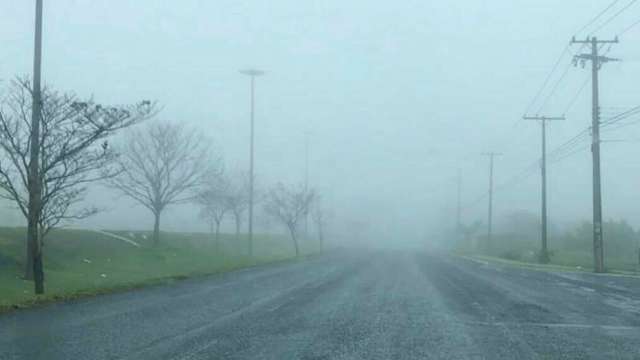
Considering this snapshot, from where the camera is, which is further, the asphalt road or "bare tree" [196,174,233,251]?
"bare tree" [196,174,233,251]

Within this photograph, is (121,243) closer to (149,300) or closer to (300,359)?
(149,300)

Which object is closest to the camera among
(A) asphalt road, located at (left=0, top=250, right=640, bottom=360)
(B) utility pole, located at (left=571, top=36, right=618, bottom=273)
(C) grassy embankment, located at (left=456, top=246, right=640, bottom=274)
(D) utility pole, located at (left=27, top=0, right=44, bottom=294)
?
(A) asphalt road, located at (left=0, top=250, right=640, bottom=360)

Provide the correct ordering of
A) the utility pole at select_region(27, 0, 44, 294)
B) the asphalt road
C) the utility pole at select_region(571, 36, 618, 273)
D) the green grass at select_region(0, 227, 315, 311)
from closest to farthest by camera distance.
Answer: the asphalt road
the utility pole at select_region(27, 0, 44, 294)
the green grass at select_region(0, 227, 315, 311)
the utility pole at select_region(571, 36, 618, 273)

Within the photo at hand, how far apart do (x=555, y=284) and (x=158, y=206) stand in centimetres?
2544

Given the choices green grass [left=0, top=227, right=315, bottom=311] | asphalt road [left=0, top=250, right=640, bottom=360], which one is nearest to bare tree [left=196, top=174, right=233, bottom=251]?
green grass [left=0, top=227, right=315, bottom=311]

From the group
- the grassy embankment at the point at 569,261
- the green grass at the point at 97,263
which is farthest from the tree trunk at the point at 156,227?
the grassy embankment at the point at 569,261

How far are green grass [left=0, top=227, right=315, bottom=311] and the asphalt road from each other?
6.23ft

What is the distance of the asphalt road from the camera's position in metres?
12.9

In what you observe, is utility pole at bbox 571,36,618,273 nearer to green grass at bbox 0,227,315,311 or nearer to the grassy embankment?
the grassy embankment

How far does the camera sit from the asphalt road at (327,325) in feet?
42.2

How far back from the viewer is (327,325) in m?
16.7

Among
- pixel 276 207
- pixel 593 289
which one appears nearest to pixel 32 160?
pixel 593 289

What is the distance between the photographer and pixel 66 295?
76.6 feet

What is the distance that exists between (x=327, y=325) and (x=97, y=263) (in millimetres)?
25288
